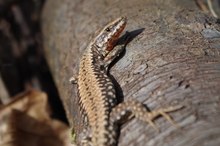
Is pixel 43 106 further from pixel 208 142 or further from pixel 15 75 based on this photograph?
pixel 208 142

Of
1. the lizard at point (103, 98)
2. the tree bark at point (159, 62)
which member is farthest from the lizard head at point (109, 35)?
the tree bark at point (159, 62)

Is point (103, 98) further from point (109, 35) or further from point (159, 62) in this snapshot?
point (109, 35)

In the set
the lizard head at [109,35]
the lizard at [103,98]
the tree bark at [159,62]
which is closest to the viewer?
the tree bark at [159,62]

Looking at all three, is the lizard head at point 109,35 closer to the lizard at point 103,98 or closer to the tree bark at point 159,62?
the lizard at point 103,98

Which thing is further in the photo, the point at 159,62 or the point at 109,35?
the point at 109,35

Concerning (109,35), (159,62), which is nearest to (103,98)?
(159,62)

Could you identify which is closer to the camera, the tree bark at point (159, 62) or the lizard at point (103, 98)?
the tree bark at point (159, 62)
